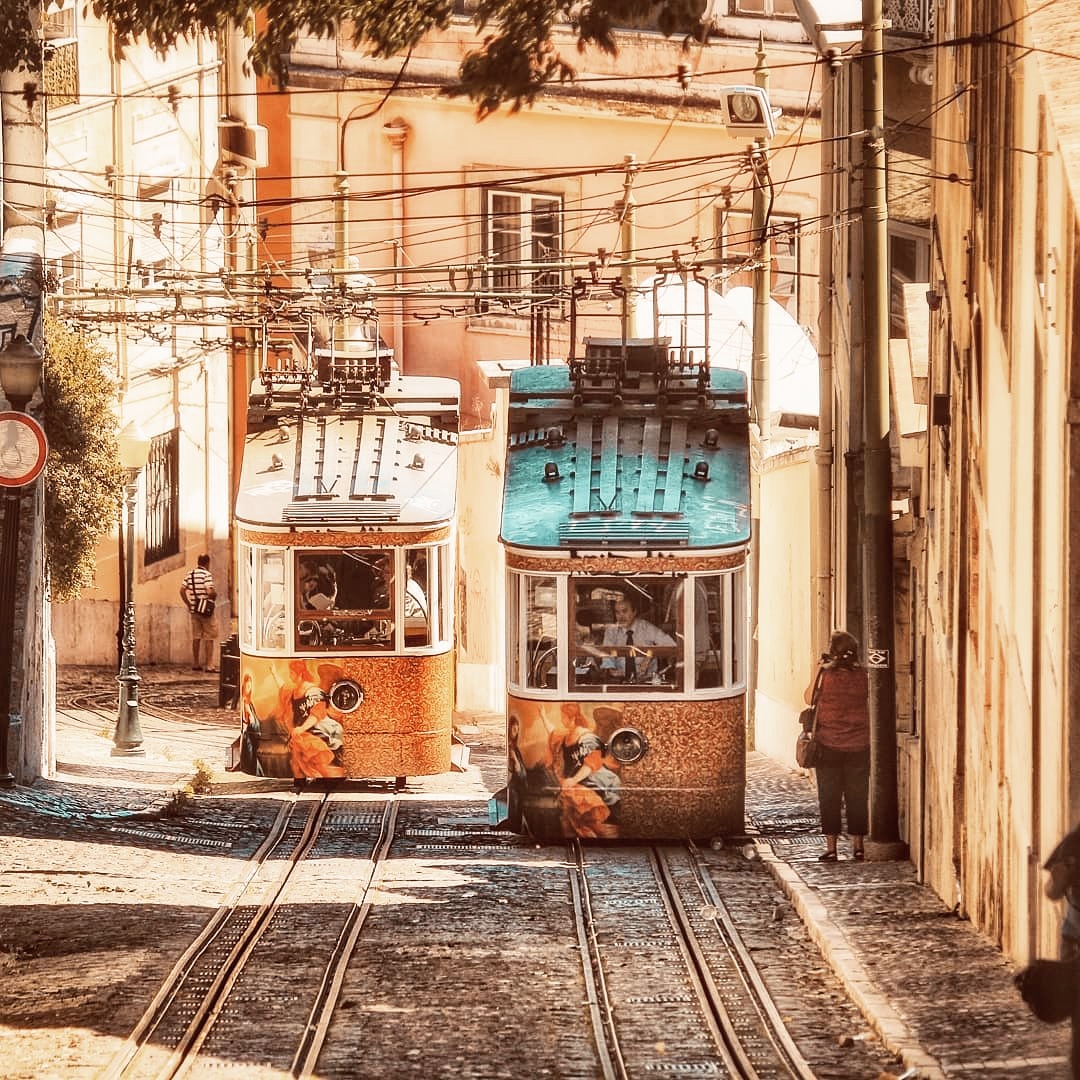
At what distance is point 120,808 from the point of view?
20547 millimetres

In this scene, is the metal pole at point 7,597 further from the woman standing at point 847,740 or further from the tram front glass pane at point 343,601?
the woman standing at point 847,740

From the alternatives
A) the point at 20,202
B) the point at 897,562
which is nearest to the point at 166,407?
the point at 20,202

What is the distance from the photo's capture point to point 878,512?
16484 millimetres

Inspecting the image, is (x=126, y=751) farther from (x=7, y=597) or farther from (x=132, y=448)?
(x=7, y=597)

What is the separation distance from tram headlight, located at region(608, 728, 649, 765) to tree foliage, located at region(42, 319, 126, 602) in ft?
38.6

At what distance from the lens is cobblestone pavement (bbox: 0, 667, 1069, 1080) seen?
10.6m

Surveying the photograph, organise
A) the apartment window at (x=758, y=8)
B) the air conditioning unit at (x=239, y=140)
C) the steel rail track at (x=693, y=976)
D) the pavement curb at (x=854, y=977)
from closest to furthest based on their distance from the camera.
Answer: the pavement curb at (x=854, y=977) → the steel rail track at (x=693, y=976) → the air conditioning unit at (x=239, y=140) → the apartment window at (x=758, y=8)

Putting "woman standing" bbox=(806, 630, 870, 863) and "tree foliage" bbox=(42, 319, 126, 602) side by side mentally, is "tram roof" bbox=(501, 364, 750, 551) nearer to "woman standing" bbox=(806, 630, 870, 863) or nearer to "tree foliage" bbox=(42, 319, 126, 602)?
"woman standing" bbox=(806, 630, 870, 863)

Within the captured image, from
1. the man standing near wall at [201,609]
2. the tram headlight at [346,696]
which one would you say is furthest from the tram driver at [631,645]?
the man standing near wall at [201,609]

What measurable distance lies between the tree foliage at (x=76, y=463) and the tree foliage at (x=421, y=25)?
16264mm

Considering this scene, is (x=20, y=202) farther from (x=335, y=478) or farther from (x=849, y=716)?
(x=849, y=716)

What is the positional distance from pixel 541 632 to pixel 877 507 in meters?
2.73

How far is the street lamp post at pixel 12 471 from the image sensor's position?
62.1 ft

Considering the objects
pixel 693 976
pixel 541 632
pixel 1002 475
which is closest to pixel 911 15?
pixel 541 632
